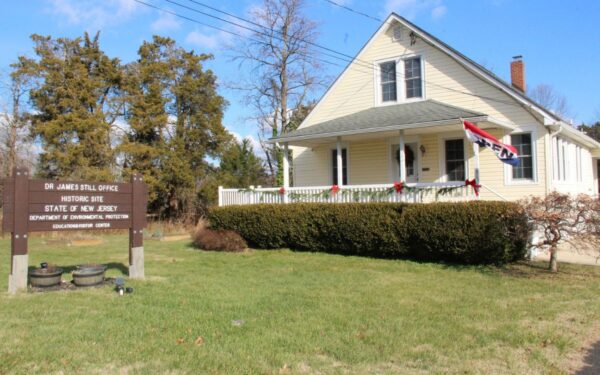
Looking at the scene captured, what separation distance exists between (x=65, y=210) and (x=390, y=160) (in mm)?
11467

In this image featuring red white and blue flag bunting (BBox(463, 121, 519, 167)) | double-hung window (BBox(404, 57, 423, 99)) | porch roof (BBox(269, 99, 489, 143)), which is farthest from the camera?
double-hung window (BBox(404, 57, 423, 99))

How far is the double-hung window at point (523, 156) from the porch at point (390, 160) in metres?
0.47

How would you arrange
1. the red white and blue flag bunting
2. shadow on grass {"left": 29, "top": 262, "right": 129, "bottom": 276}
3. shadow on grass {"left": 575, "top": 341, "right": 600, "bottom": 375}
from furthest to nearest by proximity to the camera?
the red white and blue flag bunting < shadow on grass {"left": 29, "top": 262, "right": 129, "bottom": 276} < shadow on grass {"left": 575, "top": 341, "right": 600, "bottom": 375}

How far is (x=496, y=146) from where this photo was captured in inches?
468

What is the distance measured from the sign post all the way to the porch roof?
7425 millimetres

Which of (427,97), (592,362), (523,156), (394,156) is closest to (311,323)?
(592,362)

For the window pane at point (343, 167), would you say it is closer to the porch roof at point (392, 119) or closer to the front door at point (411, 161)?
the porch roof at point (392, 119)

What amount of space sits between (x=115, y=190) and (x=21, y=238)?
75.3 inches

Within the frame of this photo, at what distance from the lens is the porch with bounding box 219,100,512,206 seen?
43.7 feet

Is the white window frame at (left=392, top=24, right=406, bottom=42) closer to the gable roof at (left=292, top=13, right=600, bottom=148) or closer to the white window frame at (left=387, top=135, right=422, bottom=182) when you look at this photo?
the gable roof at (left=292, top=13, right=600, bottom=148)

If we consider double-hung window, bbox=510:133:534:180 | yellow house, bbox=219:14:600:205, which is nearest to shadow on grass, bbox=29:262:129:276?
yellow house, bbox=219:14:600:205

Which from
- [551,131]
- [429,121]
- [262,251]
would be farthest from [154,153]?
[551,131]

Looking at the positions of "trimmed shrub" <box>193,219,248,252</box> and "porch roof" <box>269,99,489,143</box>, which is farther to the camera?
"trimmed shrub" <box>193,219,248,252</box>

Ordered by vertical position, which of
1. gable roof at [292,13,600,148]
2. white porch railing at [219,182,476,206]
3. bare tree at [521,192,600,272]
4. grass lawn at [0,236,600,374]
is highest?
gable roof at [292,13,600,148]
